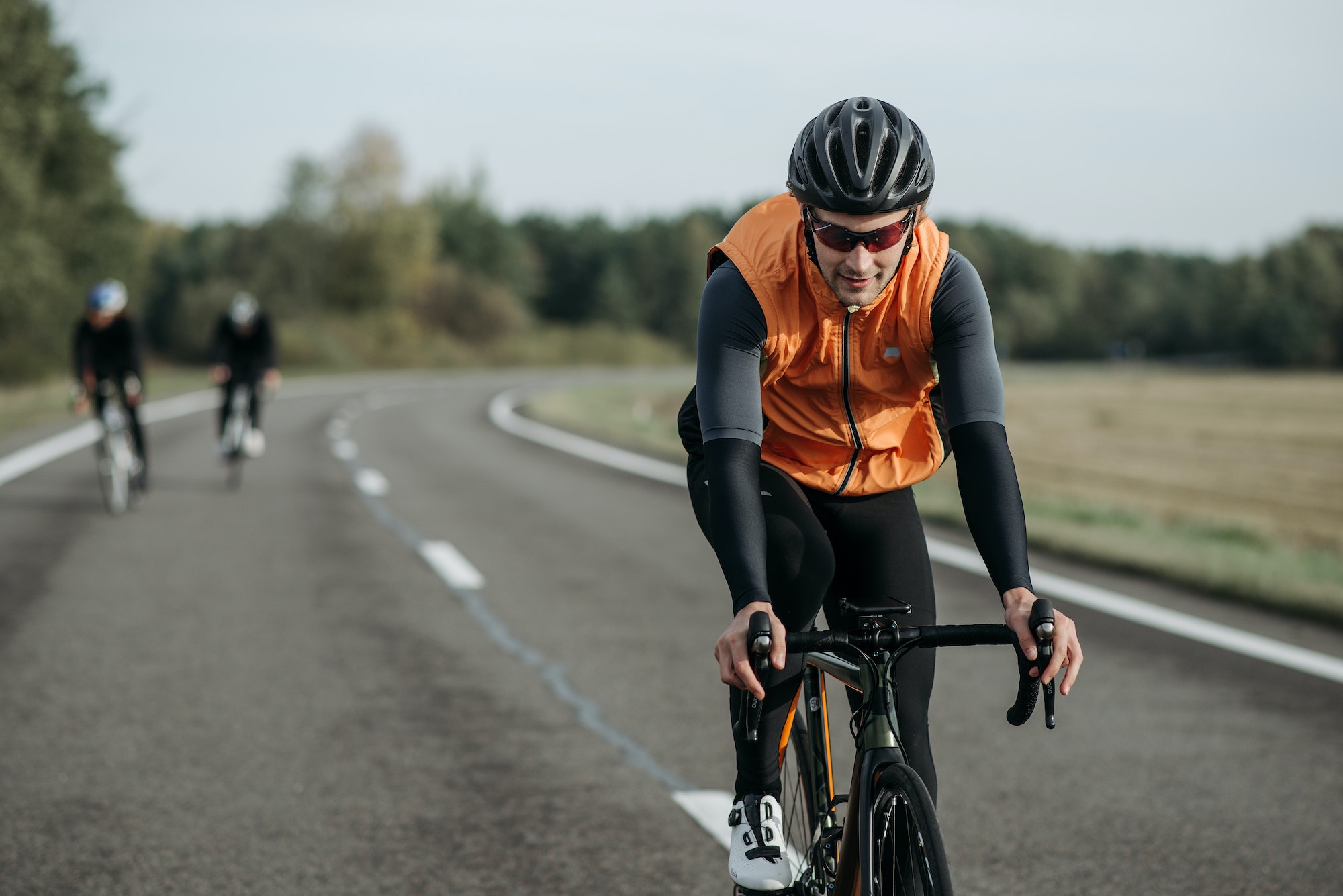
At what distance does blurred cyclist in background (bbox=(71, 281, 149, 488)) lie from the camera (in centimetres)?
1141

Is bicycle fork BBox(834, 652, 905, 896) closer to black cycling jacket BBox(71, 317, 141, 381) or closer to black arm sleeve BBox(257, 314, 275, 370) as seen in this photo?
black cycling jacket BBox(71, 317, 141, 381)

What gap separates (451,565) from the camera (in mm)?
9086

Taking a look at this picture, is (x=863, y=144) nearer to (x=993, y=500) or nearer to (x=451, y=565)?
(x=993, y=500)

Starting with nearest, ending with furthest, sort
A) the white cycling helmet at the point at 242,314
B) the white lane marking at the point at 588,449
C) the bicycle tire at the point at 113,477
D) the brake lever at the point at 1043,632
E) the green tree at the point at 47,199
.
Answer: the brake lever at the point at 1043,632 < the bicycle tire at the point at 113,477 < the white cycling helmet at the point at 242,314 < the white lane marking at the point at 588,449 < the green tree at the point at 47,199

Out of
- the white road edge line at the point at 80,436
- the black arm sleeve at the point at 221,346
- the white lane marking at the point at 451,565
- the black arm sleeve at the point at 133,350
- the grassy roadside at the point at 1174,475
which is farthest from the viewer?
the white road edge line at the point at 80,436

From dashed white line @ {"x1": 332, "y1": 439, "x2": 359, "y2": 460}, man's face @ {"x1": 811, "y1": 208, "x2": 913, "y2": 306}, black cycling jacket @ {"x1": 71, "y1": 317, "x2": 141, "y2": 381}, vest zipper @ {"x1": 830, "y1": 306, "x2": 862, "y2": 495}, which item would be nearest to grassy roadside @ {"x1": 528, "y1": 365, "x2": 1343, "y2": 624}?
dashed white line @ {"x1": 332, "y1": 439, "x2": 359, "y2": 460}

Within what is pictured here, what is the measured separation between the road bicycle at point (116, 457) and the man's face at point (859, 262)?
33.4ft

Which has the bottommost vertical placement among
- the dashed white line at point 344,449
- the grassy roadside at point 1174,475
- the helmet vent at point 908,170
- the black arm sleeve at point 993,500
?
the grassy roadside at point 1174,475

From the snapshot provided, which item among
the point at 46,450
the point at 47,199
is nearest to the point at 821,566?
the point at 46,450

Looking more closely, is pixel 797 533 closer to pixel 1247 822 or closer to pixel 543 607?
pixel 1247 822

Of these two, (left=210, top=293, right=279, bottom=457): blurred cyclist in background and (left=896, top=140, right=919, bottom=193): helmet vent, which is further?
(left=210, top=293, right=279, bottom=457): blurred cyclist in background

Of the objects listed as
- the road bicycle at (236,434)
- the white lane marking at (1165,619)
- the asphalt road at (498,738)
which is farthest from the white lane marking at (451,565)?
the road bicycle at (236,434)

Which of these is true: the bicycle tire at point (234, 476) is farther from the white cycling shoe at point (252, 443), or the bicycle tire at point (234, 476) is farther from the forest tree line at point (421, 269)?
the forest tree line at point (421, 269)

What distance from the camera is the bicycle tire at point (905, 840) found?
2.10 metres
